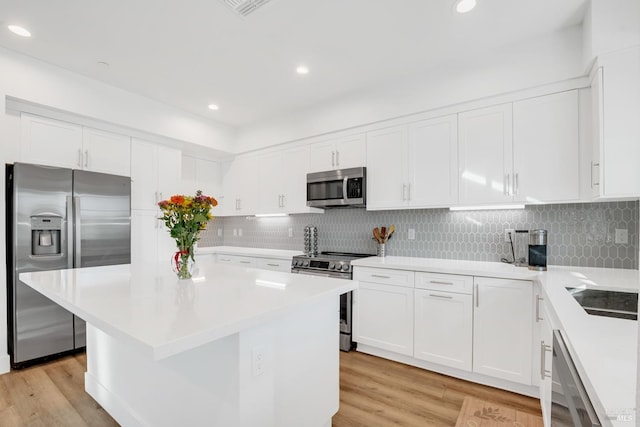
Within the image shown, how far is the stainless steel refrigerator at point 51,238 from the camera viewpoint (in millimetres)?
2777

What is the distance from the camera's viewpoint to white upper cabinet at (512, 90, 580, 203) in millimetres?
2428

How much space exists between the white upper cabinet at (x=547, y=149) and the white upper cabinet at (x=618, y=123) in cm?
28

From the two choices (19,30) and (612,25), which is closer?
(612,25)

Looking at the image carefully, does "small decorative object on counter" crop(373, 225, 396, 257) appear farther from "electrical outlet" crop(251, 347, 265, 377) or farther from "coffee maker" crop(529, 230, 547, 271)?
"electrical outlet" crop(251, 347, 265, 377)

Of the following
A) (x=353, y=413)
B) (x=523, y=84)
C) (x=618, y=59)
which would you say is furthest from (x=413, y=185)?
(x=353, y=413)

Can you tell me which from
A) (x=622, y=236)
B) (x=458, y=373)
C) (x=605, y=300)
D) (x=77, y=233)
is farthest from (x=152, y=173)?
(x=622, y=236)

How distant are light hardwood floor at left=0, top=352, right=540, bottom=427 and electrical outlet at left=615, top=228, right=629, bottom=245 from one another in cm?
139

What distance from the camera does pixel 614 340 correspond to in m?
1.02

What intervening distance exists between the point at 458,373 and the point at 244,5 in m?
3.28

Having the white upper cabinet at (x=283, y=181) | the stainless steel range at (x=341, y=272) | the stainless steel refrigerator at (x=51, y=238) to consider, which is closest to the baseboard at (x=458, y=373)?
the stainless steel range at (x=341, y=272)

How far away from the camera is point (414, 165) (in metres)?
3.18

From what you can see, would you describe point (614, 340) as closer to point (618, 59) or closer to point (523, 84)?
point (618, 59)

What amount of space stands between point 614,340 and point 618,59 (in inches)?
80.0

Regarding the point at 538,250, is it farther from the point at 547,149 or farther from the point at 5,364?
the point at 5,364
